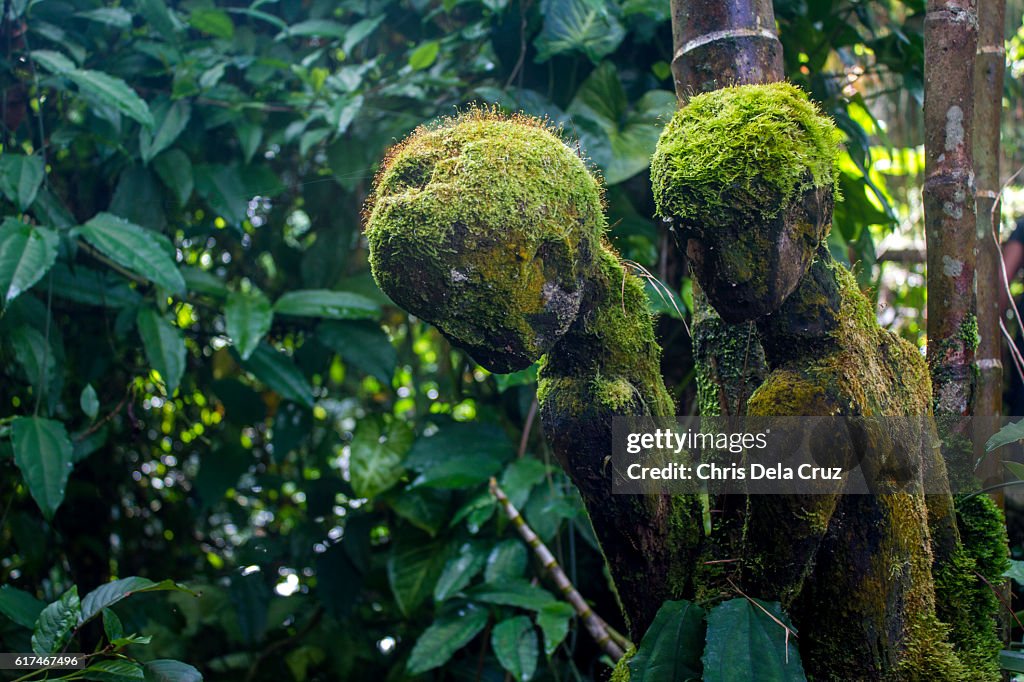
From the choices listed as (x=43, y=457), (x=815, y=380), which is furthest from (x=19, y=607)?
(x=815, y=380)

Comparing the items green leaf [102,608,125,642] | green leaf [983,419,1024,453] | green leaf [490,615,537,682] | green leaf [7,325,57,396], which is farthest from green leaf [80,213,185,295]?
green leaf [983,419,1024,453]

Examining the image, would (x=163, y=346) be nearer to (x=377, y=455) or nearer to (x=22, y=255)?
(x=22, y=255)

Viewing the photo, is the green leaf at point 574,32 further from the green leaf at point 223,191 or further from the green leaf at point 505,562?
the green leaf at point 505,562

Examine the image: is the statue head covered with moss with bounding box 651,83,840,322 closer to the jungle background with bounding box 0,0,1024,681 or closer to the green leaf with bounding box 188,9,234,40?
the jungle background with bounding box 0,0,1024,681

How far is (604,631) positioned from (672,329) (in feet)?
2.18

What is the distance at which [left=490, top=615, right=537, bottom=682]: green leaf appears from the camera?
1387mm

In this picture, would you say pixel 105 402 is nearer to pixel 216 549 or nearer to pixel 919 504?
pixel 216 549

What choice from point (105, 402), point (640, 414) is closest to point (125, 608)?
point (105, 402)

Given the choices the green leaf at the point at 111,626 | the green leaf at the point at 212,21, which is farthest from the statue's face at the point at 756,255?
the green leaf at the point at 212,21

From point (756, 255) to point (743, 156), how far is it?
8 cm

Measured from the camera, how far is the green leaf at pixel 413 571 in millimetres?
1650

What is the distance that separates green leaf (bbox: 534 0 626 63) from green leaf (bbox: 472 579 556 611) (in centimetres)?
102

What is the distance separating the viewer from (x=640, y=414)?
751 mm

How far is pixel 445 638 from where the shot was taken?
151cm
